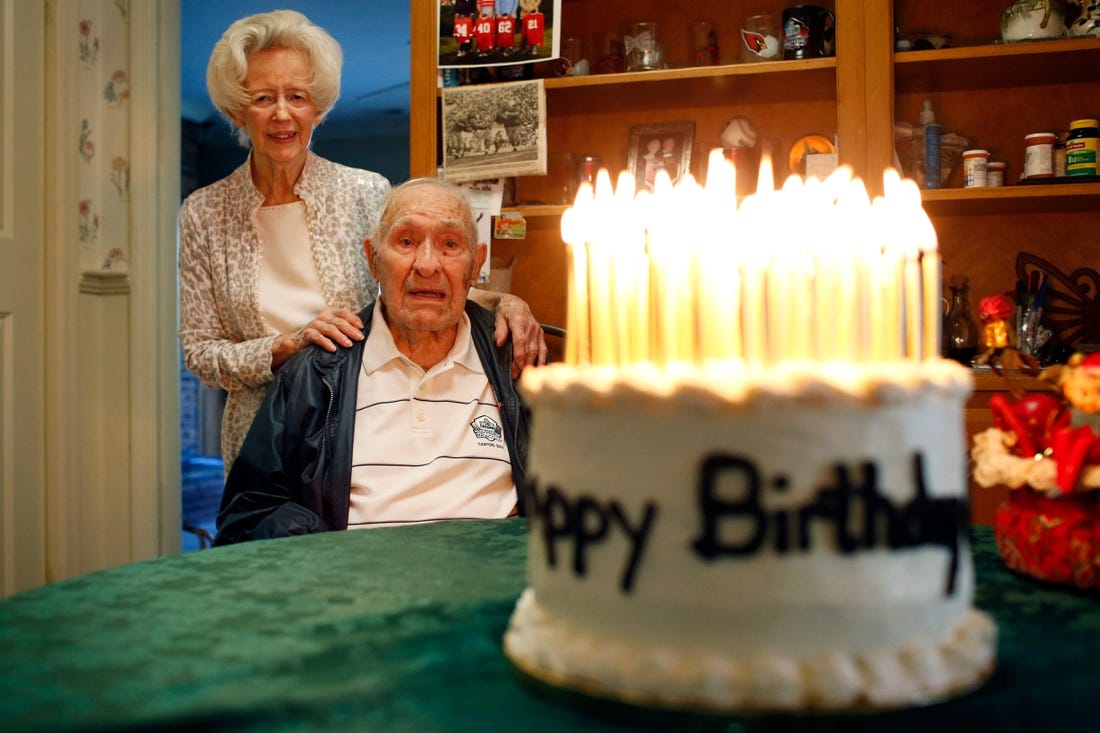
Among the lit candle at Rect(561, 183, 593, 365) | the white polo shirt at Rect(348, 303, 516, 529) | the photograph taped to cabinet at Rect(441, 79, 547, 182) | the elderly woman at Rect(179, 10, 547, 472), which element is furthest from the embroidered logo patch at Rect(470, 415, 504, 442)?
the photograph taped to cabinet at Rect(441, 79, 547, 182)

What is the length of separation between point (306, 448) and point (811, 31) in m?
1.87

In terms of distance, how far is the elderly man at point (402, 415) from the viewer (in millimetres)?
1727

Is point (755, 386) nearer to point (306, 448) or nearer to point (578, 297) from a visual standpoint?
point (578, 297)

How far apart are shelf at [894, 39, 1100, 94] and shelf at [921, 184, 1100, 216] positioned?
35cm

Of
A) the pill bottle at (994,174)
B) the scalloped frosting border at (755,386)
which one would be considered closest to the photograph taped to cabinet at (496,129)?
the pill bottle at (994,174)

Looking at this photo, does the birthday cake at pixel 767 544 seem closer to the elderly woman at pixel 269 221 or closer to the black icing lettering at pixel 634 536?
the black icing lettering at pixel 634 536

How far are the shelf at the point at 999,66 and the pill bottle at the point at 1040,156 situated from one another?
0.20 meters

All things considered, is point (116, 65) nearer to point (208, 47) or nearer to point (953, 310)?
point (953, 310)

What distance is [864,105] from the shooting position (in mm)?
2637

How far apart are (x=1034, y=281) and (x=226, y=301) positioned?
2.20 metres

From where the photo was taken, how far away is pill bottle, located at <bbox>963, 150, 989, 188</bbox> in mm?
2691

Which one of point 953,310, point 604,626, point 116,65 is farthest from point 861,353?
point 116,65

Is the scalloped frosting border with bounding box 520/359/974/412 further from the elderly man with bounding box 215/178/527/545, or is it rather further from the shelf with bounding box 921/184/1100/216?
the shelf with bounding box 921/184/1100/216

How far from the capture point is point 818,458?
0.67 m
